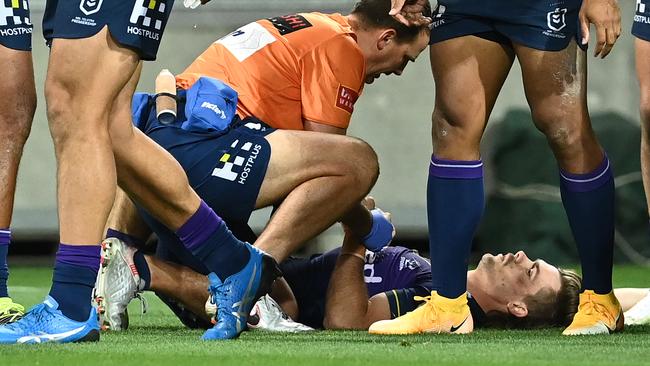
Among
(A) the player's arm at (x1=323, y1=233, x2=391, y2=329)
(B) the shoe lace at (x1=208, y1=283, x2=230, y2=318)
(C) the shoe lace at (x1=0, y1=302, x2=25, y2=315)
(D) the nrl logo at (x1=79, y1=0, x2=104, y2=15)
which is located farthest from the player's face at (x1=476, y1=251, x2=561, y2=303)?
(D) the nrl logo at (x1=79, y1=0, x2=104, y2=15)

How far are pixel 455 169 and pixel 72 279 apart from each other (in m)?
1.47

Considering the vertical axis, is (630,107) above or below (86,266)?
below

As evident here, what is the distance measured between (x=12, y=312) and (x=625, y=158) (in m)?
5.97

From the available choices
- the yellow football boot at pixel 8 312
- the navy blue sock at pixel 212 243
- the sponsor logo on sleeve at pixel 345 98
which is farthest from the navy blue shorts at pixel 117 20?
the sponsor logo on sleeve at pixel 345 98

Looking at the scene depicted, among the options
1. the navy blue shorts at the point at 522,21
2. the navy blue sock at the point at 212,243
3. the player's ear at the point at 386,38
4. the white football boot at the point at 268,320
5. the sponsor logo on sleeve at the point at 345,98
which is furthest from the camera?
the player's ear at the point at 386,38

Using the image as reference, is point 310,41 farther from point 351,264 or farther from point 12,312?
point 12,312

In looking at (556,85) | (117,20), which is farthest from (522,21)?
(117,20)

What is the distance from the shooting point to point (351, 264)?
18.4 ft

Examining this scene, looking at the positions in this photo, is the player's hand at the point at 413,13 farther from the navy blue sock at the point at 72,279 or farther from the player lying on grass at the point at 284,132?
the navy blue sock at the point at 72,279

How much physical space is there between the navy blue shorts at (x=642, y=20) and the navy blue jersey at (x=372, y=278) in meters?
1.18

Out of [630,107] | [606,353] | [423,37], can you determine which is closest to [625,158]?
[630,107]

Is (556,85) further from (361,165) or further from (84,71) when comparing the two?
(84,71)

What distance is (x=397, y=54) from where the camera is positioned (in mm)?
6027

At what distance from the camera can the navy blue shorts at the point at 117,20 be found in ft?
14.0
